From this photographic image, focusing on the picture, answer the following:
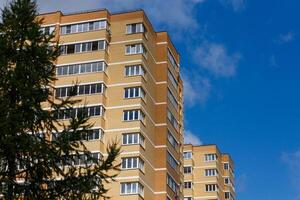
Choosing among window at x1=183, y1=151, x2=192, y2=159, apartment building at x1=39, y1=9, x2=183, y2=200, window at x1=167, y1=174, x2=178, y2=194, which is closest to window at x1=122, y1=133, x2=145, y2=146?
apartment building at x1=39, y1=9, x2=183, y2=200

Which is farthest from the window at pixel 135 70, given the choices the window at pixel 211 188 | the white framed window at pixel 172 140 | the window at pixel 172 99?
the window at pixel 211 188

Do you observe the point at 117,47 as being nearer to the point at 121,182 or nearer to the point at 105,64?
the point at 105,64

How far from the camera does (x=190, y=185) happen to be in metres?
104

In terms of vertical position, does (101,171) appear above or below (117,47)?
below

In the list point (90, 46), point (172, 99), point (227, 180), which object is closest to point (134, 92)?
point (90, 46)

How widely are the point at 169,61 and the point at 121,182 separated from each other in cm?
1774

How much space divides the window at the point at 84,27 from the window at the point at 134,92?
300 inches

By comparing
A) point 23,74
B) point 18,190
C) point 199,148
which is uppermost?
point 199,148

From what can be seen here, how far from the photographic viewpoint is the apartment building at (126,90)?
60.8m

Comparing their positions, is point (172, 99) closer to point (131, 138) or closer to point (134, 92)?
point (134, 92)

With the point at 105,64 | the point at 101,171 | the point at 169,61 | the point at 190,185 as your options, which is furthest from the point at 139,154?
the point at 190,185

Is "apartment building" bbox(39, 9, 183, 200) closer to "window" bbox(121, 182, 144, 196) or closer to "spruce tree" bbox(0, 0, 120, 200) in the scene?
"window" bbox(121, 182, 144, 196)

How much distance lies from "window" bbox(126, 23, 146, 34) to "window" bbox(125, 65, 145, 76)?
399 centimetres

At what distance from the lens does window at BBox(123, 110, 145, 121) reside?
6175cm
